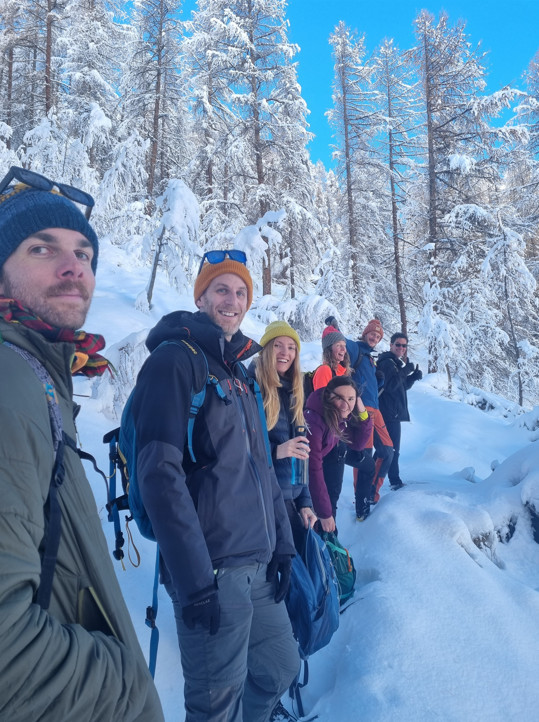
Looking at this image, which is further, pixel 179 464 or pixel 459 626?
pixel 459 626

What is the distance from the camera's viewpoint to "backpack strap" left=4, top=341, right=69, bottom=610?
99 cm

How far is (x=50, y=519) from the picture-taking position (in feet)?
3.41

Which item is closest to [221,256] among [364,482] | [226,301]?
[226,301]

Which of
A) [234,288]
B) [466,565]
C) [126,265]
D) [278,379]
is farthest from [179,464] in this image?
[126,265]

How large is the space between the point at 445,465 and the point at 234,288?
7834mm

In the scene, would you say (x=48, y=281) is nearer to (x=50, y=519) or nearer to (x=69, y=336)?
(x=69, y=336)

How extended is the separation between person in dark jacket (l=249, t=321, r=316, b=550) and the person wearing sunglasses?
1.93 m

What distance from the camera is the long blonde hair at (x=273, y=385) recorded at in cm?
331

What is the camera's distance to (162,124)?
17.5 meters

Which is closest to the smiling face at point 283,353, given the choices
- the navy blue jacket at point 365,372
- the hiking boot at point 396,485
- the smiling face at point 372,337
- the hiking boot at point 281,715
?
the hiking boot at point 281,715

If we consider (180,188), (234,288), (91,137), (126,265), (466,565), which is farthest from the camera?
(126,265)

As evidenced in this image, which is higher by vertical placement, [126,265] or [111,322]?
[126,265]

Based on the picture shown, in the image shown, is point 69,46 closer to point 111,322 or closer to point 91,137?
point 91,137

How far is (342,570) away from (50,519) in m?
3.28
